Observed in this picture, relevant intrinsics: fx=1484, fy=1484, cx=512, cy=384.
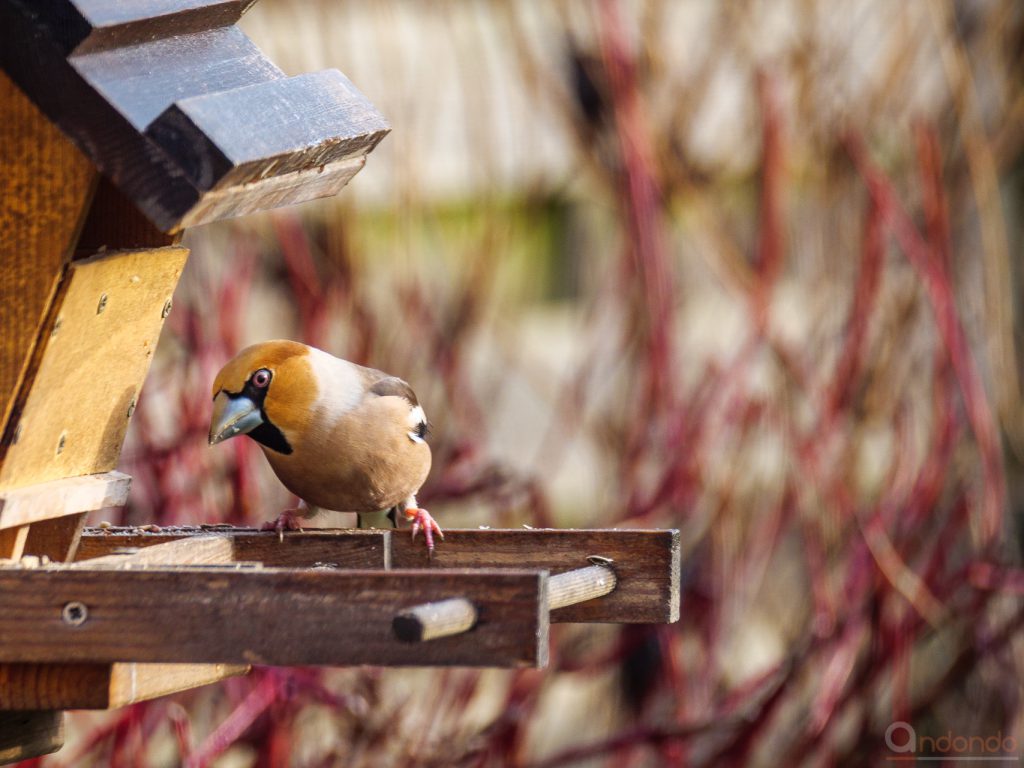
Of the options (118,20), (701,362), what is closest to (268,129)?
(118,20)

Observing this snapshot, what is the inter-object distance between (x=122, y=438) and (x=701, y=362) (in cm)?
295

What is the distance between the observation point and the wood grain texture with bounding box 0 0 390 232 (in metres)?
2.08

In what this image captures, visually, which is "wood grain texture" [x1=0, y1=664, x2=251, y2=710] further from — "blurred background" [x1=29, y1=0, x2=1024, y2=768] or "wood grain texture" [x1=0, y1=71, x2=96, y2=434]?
"blurred background" [x1=29, y1=0, x2=1024, y2=768]

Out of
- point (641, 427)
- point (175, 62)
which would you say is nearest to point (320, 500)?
point (175, 62)

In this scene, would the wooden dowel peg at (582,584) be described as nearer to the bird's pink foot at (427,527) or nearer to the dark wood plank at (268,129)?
the bird's pink foot at (427,527)

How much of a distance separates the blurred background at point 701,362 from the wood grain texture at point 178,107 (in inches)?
58.1

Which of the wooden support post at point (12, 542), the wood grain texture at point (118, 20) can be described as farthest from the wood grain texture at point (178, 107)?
the wooden support post at point (12, 542)

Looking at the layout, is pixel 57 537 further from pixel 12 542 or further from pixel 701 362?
pixel 701 362

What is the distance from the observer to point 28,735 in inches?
97.7

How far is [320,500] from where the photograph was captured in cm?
304

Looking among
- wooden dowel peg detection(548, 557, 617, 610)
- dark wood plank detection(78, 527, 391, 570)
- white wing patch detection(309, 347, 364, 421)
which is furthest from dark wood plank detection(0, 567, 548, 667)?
white wing patch detection(309, 347, 364, 421)

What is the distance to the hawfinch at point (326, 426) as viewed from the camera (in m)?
2.76

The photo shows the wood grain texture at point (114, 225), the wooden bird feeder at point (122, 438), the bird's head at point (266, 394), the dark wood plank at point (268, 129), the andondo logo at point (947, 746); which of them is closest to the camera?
the wooden bird feeder at point (122, 438)

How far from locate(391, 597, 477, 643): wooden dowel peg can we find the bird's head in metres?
0.87
